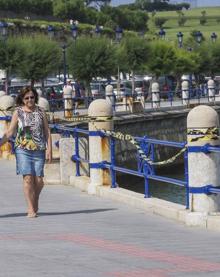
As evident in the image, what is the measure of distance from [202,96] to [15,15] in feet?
268

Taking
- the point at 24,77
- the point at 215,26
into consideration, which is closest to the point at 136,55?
the point at 24,77

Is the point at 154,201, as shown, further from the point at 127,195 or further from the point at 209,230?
the point at 209,230

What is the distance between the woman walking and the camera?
35.5ft

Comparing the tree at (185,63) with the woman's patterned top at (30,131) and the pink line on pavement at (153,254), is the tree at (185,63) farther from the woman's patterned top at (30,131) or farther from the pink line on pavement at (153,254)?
the pink line on pavement at (153,254)

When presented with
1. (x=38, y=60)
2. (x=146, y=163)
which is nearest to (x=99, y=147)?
(x=146, y=163)

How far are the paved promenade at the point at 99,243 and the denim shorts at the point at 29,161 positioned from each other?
60 centimetres

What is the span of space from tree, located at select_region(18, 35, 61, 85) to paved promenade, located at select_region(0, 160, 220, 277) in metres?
44.8

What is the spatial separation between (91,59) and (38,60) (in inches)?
171

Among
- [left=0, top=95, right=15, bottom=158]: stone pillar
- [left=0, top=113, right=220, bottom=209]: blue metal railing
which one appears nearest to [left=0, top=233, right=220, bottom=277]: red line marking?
[left=0, top=113, right=220, bottom=209]: blue metal railing

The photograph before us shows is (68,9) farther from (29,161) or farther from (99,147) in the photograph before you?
(29,161)

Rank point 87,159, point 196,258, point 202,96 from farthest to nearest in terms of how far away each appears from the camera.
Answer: point 202,96, point 87,159, point 196,258

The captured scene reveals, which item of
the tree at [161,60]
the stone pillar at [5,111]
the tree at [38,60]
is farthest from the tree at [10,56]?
the stone pillar at [5,111]

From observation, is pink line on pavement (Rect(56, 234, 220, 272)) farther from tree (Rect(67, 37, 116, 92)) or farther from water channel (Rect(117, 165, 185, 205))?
tree (Rect(67, 37, 116, 92))

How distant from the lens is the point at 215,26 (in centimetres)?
19362
